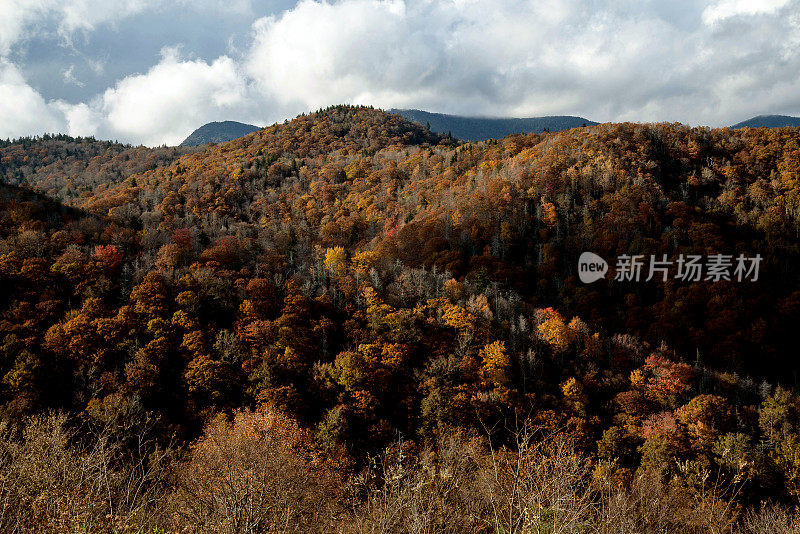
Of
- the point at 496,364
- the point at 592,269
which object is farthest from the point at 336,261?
the point at 592,269

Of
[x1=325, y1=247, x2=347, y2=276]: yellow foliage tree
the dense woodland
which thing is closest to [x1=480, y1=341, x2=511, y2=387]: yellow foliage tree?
the dense woodland

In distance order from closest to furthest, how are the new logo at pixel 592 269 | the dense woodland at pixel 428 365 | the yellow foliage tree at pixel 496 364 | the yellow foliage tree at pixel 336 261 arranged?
the dense woodland at pixel 428 365, the yellow foliage tree at pixel 496 364, the yellow foliage tree at pixel 336 261, the new logo at pixel 592 269

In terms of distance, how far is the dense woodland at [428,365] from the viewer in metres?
19.2

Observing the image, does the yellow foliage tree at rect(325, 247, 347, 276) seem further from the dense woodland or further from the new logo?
the new logo

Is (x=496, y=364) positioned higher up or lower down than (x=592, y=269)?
lower down

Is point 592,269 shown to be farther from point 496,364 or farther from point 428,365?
point 428,365

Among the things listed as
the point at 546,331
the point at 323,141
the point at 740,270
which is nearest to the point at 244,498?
the point at 546,331

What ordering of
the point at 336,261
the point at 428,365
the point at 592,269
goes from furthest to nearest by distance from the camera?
1. the point at 336,261
2. the point at 592,269
3. the point at 428,365

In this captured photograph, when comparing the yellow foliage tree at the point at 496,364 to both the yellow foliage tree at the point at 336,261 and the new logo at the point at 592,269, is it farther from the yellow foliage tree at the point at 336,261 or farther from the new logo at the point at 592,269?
the new logo at the point at 592,269

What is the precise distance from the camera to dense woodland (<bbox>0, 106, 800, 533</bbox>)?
62.8 ft

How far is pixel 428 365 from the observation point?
51.9m

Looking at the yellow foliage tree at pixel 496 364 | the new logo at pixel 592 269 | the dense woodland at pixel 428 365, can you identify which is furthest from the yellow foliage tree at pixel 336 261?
the new logo at pixel 592 269

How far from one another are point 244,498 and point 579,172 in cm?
11335

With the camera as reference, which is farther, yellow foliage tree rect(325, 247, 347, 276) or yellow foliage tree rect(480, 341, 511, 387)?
yellow foliage tree rect(325, 247, 347, 276)
